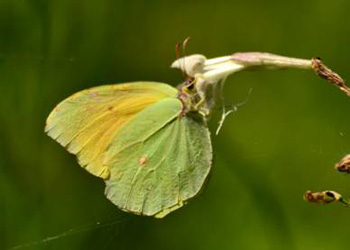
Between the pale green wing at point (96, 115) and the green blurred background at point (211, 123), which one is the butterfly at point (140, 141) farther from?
the green blurred background at point (211, 123)

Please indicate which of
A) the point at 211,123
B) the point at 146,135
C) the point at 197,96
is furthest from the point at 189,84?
the point at 211,123

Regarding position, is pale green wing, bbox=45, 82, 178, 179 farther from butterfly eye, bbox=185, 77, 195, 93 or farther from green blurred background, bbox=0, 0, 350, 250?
green blurred background, bbox=0, 0, 350, 250

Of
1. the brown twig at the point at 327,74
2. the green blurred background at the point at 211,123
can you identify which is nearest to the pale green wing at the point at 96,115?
the green blurred background at the point at 211,123

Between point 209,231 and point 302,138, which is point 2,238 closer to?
point 209,231

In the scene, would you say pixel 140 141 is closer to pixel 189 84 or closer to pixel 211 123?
pixel 189 84

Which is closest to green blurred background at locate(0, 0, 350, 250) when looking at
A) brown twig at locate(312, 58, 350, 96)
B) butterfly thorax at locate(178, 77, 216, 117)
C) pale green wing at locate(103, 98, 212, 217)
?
pale green wing at locate(103, 98, 212, 217)

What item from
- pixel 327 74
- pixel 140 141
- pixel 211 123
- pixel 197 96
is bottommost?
pixel 211 123

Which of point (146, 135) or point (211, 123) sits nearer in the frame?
point (146, 135)
